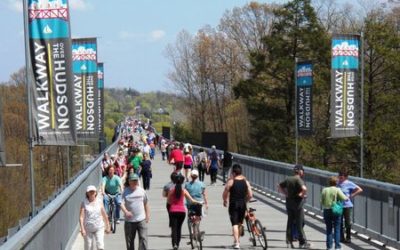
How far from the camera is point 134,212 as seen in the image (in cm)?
1243

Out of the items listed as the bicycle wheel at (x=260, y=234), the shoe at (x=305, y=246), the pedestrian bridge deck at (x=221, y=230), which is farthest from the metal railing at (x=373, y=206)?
the bicycle wheel at (x=260, y=234)

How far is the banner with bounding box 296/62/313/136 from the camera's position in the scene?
1134 inches

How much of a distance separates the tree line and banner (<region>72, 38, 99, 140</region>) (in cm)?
1963

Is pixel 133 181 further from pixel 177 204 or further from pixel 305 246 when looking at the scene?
pixel 305 246

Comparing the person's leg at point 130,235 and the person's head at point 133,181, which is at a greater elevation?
the person's head at point 133,181

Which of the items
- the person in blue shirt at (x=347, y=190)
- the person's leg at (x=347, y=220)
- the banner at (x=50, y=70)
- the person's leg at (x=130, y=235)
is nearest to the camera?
the person's leg at (x=130, y=235)

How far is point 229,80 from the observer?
7406 centimetres

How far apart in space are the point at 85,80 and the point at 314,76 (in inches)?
1172

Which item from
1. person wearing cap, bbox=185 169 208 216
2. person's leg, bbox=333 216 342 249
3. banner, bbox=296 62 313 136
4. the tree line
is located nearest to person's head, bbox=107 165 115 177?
person wearing cap, bbox=185 169 208 216

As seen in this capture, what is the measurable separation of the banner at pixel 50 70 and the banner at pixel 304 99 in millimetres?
15906

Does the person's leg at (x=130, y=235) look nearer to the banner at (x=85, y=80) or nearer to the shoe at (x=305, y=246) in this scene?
the shoe at (x=305, y=246)

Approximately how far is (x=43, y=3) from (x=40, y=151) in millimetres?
55440

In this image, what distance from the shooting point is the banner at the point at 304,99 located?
28797mm

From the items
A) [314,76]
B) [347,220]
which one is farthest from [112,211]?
[314,76]
